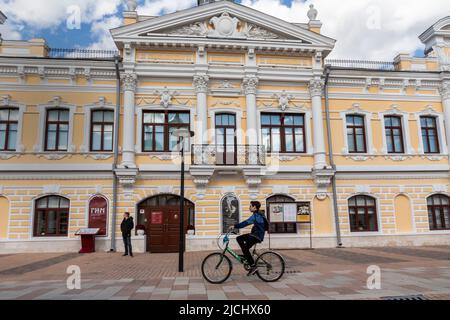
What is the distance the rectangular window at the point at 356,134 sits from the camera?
1775cm

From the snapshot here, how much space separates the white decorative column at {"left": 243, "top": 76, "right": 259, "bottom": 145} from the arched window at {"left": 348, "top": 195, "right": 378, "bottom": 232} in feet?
19.7

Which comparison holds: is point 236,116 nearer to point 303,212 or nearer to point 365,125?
Result: point 303,212

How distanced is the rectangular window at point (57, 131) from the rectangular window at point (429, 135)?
1883 cm

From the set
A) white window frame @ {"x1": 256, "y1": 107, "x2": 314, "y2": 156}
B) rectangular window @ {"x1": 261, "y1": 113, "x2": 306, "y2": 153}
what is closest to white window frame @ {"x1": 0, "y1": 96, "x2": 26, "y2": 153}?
white window frame @ {"x1": 256, "y1": 107, "x2": 314, "y2": 156}

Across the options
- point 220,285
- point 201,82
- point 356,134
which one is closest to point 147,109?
point 201,82

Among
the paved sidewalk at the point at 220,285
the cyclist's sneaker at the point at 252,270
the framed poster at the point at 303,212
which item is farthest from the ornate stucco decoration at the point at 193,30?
the cyclist's sneaker at the point at 252,270

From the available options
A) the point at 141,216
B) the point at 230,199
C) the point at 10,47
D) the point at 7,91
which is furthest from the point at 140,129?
the point at 10,47

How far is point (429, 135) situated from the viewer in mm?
18453

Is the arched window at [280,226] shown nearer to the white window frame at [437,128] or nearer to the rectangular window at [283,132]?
the rectangular window at [283,132]

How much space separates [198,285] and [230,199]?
8.66 meters

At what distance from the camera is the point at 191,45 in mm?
16891

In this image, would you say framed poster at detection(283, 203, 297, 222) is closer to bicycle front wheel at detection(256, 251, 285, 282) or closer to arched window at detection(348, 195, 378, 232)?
arched window at detection(348, 195, 378, 232)

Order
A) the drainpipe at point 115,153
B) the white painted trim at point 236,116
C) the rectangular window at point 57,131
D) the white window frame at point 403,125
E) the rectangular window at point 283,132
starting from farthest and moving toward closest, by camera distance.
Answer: the white window frame at point 403,125
the rectangular window at point 283,132
the white painted trim at point 236,116
the rectangular window at point 57,131
the drainpipe at point 115,153

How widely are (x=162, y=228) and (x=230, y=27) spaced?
1081cm
